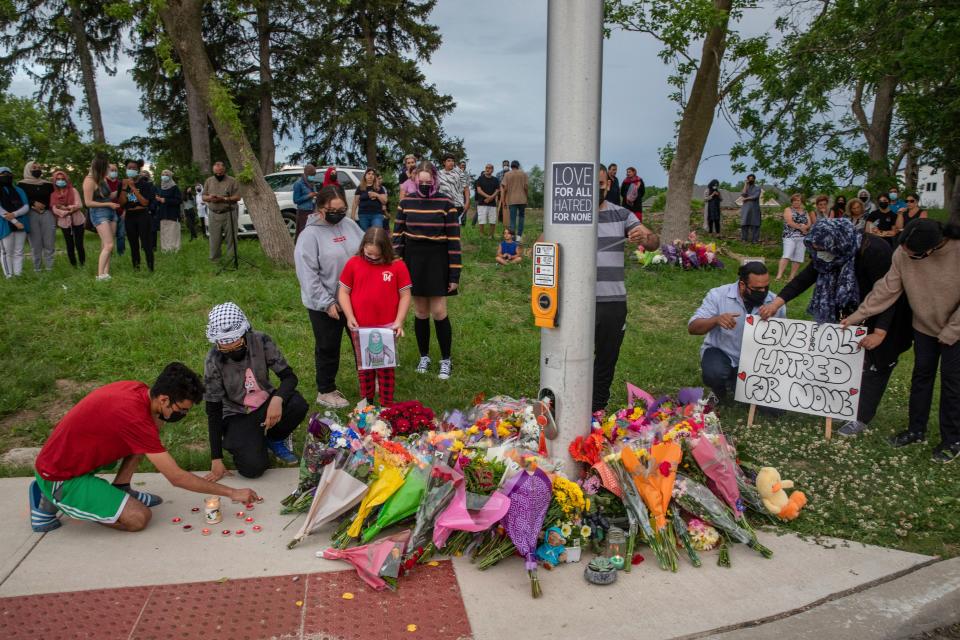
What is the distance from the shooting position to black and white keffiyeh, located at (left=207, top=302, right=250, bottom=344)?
4.57 meters

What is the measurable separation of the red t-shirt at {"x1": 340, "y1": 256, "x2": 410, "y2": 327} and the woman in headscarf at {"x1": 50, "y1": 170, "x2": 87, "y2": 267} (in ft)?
24.4

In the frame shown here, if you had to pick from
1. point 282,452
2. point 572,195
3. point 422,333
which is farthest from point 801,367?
point 282,452

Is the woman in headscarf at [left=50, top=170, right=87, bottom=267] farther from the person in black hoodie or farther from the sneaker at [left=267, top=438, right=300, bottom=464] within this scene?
the sneaker at [left=267, top=438, right=300, bottom=464]

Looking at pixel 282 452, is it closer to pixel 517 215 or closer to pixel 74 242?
pixel 74 242

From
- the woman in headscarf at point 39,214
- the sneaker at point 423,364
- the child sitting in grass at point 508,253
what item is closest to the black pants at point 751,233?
the child sitting in grass at point 508,253

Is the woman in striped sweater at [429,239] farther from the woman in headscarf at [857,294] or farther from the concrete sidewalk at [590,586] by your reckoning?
the concrete sidewalk at [590,586]

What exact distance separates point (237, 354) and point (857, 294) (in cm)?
488

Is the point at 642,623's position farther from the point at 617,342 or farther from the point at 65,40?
the point at 65,40

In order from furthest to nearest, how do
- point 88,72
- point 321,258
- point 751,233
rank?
point 88,72 < point 751,233 < point 321,258

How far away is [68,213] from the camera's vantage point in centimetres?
1086

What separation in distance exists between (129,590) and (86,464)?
888mm

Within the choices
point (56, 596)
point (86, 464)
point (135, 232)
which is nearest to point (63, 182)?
point (135, 232)

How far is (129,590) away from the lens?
3.52 meters

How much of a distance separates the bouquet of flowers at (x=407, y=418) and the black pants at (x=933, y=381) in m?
3.75
